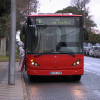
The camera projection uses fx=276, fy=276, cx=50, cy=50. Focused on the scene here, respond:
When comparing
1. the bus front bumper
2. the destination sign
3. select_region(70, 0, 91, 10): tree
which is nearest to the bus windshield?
the destination sign

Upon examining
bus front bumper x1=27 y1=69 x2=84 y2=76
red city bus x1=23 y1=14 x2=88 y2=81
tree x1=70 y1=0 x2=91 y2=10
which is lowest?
bus front bumper x1=27 y1=69 x2=84 y2=76

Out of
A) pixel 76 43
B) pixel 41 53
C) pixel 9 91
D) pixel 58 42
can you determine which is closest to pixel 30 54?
pixel 41 53

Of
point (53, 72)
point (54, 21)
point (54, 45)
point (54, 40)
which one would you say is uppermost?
point (54, 21)

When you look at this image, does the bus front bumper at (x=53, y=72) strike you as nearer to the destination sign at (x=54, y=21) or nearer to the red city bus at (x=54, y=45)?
the red city bus at (x=54, y=45)

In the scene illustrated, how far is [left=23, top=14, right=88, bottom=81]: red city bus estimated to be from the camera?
13.0 m

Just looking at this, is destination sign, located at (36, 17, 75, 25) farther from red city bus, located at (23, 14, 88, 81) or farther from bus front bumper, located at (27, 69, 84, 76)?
bus front bumper, located at (27, 69, 84, 76)

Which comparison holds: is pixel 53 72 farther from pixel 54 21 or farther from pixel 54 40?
pixel 54 21

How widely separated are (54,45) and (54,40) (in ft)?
0.82

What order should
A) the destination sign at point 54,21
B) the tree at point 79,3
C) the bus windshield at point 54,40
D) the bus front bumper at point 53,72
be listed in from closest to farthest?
the bus front bumper at point 53,72, the bus windshield at point 54,40, the destination sign at point 54,21, the tree at point 79,3

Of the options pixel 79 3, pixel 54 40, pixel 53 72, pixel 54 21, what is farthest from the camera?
pixel 79 3

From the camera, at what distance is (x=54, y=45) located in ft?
43.1

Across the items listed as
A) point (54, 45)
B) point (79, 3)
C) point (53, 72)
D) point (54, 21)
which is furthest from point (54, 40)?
point (79, 3)

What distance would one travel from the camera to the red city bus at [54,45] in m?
13.0

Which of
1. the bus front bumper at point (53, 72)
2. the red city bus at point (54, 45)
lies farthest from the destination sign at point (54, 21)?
the bus front bumper at point (53, 72)
